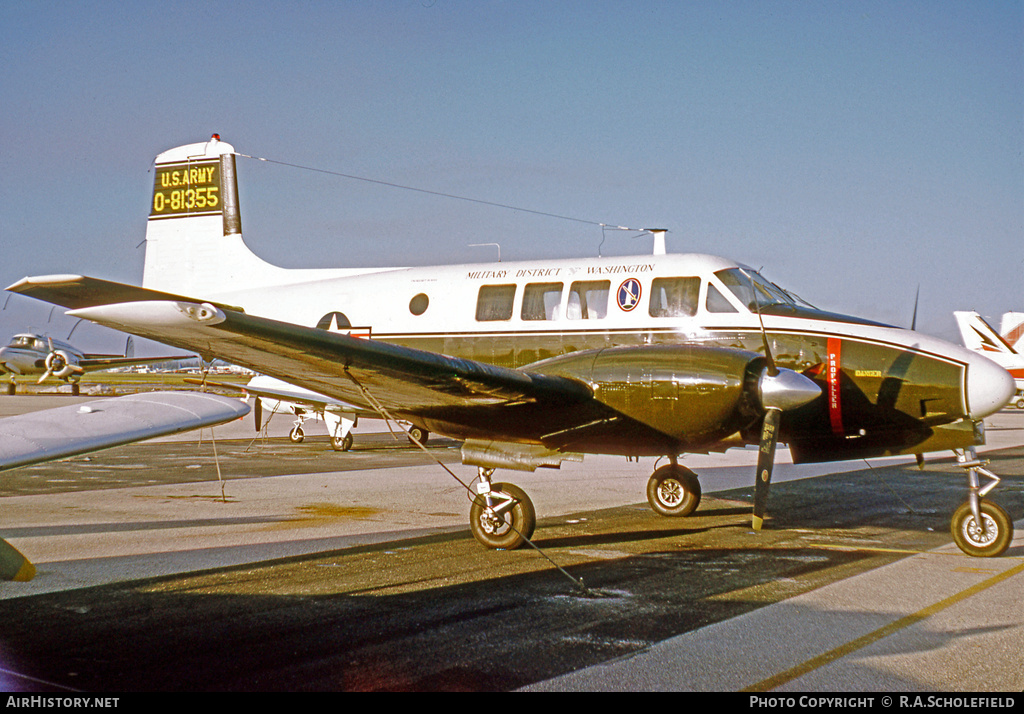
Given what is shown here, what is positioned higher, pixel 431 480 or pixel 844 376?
pixel 844 376

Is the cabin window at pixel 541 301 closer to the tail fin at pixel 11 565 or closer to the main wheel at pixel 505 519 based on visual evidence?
the main wheel at pixel 505 519

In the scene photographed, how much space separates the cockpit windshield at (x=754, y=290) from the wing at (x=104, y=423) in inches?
242

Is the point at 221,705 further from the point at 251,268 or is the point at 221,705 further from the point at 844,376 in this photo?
the point at 251,268

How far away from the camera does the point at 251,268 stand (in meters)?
14.5

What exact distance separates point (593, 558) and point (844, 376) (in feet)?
11.0

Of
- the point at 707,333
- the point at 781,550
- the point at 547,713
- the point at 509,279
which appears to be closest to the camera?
the point at 547,713

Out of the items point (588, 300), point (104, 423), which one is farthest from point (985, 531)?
point (104, 423)

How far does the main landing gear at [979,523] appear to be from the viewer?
8.09m

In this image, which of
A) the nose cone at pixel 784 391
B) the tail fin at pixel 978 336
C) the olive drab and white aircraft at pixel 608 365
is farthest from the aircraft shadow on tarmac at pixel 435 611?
the tail fin at pixel 978 336

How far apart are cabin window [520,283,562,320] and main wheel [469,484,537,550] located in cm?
291

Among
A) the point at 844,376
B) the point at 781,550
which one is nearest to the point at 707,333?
the point at 844,376

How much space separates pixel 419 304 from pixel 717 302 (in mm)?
4198

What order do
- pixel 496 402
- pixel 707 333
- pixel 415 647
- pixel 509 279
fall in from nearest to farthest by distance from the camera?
pixel 415 647, pixel 496 402, pixel 707 333, pixel 509 279

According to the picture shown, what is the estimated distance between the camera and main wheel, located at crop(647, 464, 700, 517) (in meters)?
10.8
